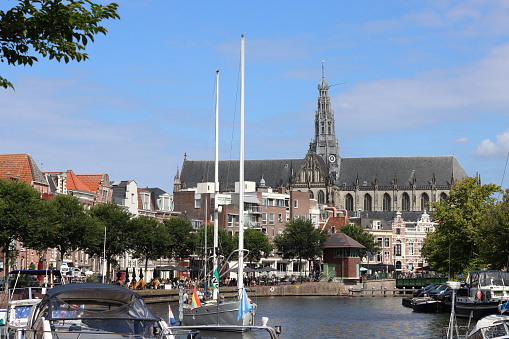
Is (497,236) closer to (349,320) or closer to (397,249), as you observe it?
(349,320)

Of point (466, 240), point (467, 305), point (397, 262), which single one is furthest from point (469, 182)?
point (397, 262)

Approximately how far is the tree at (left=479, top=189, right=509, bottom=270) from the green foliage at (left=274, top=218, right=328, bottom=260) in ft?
201

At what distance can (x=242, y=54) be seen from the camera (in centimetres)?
4947

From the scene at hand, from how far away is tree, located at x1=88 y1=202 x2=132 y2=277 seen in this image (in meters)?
82.9

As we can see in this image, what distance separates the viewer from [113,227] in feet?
277

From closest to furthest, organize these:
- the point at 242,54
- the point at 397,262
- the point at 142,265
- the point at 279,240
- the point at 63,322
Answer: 1. the point at 63,322
2. the point at 242,54
3. the point at 142,265
4. the point at 279,240
5. the point at 397,262

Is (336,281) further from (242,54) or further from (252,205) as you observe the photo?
(242,54)

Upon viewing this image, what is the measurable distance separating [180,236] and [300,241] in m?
30.3

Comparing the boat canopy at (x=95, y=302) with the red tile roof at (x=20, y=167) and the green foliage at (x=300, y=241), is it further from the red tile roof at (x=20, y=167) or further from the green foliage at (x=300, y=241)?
the green foliage at (x=300, y=241)

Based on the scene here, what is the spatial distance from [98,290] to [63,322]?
1.57 m

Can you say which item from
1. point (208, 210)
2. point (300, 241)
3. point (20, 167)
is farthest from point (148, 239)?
point (300, 241)

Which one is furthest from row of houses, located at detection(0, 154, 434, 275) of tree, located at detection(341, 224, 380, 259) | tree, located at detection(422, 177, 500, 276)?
tree, located at detection(422, 177, 500, 276)

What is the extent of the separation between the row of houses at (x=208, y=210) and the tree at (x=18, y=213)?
10.2 m

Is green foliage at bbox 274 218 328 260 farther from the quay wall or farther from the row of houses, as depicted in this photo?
the quay wall
